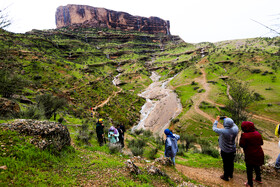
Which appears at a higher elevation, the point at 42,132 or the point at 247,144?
the point at 42,132

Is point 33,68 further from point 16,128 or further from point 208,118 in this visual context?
point 208,118

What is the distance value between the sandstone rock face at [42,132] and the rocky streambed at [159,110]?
2143 centimetres

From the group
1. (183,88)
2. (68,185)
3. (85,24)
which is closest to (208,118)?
(183,88)

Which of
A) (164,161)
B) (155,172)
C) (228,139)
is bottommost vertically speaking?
(164,161)

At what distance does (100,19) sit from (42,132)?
158168 millimetres

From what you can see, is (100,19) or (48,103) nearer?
(48,103)

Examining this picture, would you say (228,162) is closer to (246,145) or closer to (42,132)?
(246,145)

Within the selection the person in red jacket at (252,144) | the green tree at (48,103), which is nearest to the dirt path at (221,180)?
the person in red jacket at (252,144)

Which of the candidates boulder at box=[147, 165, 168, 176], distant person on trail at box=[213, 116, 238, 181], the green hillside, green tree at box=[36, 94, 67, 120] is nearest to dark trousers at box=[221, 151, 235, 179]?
distant person on trail at box=[213, 116, 238, 181]

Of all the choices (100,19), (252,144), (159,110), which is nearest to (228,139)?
(252,144)

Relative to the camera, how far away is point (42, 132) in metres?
4.77

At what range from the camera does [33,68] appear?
1051 inches

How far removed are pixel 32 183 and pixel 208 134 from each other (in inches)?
1010

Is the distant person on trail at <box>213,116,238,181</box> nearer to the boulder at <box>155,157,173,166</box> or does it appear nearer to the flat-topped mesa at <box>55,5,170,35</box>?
the boulder at <box>155,157,173,166</box>
